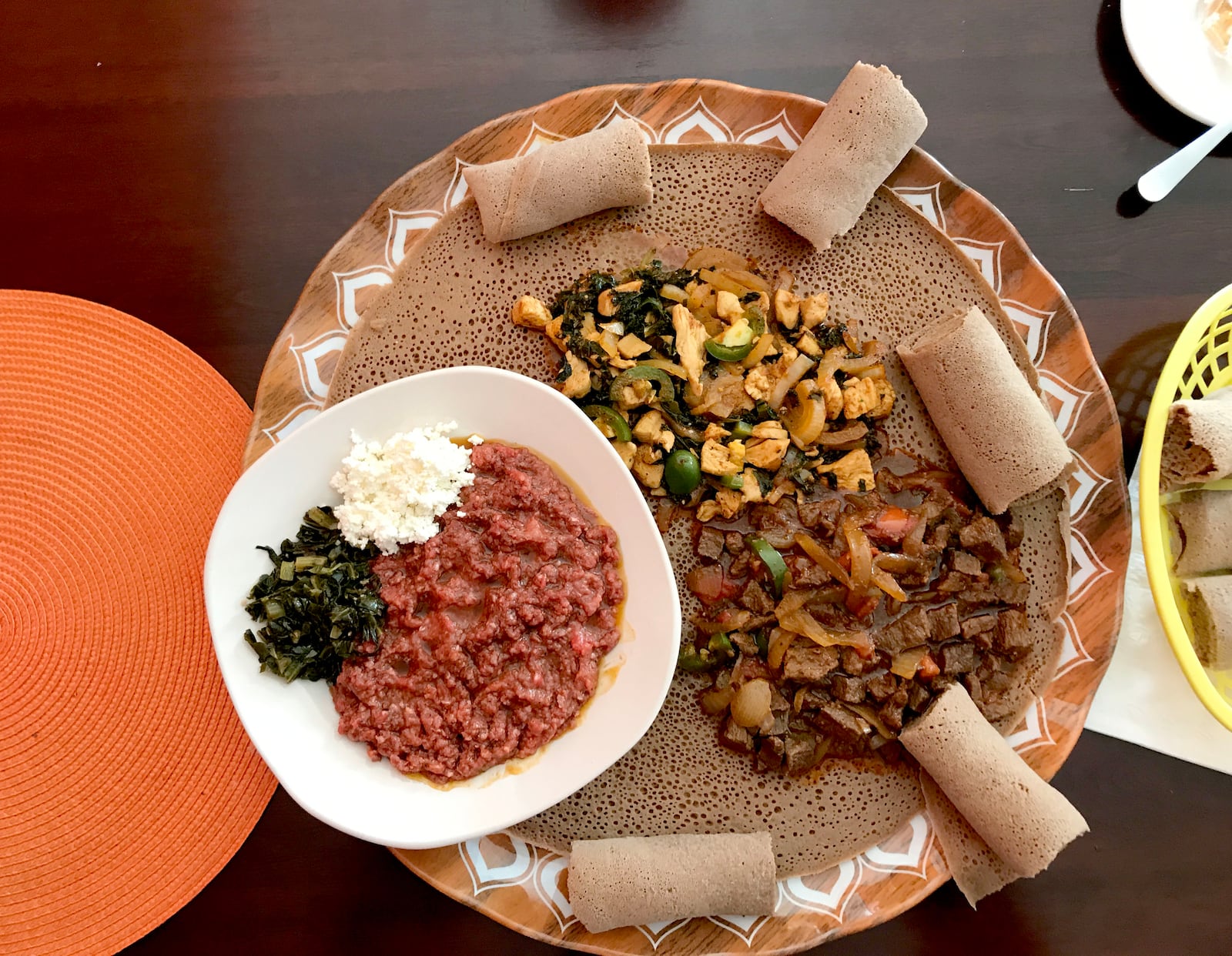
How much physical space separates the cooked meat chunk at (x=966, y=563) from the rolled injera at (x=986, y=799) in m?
0.47

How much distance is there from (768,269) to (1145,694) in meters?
2.48

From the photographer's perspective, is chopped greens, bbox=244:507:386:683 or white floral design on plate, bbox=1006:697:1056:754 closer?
chopped greens, bbox=244:507:386:683

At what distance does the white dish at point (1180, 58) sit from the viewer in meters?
3.20

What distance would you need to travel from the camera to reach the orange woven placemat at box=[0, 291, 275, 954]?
317 cm

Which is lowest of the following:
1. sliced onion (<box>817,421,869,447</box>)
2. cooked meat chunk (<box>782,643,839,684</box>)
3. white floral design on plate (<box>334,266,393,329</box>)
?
cooked meat chunk (<box>782,643,839,684</box>)

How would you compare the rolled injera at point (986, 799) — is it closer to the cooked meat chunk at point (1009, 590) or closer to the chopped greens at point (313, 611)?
the cooked meat chunk at point (1009, 590)

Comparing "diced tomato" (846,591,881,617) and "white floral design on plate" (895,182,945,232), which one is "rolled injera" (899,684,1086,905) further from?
"white floral design on plate" (895,182,945,232)

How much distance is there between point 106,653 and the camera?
10.4 feet

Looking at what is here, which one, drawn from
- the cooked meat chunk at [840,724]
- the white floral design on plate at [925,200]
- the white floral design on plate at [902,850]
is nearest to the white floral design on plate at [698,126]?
the white floral design on plate at [925,200]

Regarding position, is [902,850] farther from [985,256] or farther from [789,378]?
[985,256]

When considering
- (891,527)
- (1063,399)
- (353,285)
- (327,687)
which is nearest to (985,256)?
(1063,399)

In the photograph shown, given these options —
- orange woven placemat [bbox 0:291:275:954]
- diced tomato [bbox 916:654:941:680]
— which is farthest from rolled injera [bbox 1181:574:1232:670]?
orange woven placemat [bbox 0:291:275:954]

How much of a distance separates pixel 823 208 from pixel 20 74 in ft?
11.6

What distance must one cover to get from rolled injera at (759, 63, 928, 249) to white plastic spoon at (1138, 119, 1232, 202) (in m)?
1.07
